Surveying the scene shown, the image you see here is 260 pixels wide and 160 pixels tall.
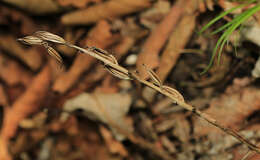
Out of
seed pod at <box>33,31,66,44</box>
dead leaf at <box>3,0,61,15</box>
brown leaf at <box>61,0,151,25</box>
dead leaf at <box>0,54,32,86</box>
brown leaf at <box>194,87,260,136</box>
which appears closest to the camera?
seed pod at <box>33,31,66,44</box>

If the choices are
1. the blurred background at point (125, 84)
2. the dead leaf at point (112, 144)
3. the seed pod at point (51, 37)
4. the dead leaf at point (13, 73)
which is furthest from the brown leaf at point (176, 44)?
the dead leaf at point (13, 73)

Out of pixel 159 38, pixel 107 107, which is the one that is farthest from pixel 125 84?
pixel 159 38

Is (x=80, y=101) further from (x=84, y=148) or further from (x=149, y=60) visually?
(x=149, y=60)

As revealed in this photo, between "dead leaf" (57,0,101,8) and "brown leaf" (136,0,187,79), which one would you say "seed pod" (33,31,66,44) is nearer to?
"brown leaf" (136,0,187,79)

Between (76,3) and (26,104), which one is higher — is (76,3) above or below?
above

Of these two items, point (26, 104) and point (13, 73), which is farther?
point (13, 73)

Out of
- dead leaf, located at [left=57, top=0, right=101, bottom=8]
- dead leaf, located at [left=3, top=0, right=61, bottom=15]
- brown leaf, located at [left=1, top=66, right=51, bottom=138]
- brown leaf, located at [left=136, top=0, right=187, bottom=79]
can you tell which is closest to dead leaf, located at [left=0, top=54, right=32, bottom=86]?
brown leaf, located at [left=1, top=66, right=51, bottom=138]

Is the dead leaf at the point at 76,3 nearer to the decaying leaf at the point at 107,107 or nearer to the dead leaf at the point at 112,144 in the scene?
the decaying leaf at the point at 107,107

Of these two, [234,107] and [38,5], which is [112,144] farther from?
[38,5]
